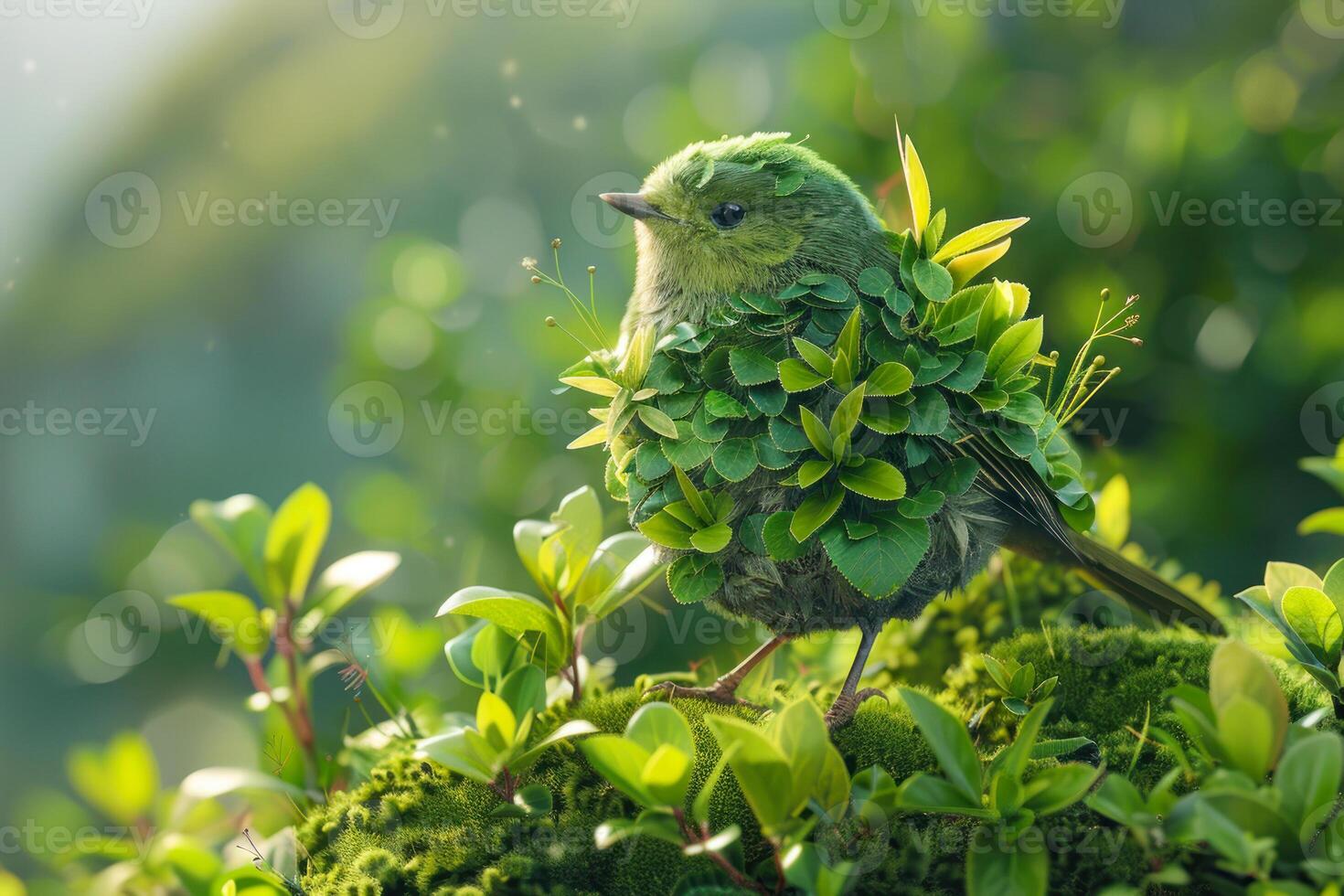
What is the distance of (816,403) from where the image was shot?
2.85 ft

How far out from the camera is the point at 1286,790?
24.4 inches

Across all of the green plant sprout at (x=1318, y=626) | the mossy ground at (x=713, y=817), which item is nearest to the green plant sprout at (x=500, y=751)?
the mossy ground at (x=713, y=817)

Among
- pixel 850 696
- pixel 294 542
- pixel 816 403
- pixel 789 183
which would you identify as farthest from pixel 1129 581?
pixel 294 542

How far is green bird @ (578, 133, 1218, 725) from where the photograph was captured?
32.6 inches

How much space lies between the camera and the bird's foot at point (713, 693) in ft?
3.26

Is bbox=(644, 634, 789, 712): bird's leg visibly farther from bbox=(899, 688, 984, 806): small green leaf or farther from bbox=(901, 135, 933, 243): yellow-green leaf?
bbox=(901, 135, 933, 243): yellow-green leaf

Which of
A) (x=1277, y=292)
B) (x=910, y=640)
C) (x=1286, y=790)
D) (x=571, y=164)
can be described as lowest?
(x=910, y=640)

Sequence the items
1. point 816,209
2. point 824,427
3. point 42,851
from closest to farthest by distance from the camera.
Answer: point 824,427, point 816,209, point 42,851

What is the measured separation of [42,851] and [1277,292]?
2232mm

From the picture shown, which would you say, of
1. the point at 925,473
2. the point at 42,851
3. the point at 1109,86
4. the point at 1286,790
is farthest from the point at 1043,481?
the point at 42,851

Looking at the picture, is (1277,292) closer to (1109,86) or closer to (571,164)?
(1109,86)

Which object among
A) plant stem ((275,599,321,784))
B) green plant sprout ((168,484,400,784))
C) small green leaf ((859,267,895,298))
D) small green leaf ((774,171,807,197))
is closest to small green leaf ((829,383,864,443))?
small green leaf ((859,267,895,298))

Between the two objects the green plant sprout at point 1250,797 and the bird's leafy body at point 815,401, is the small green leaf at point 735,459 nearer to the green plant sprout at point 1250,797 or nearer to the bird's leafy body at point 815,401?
the bird's leafy body at point 815,401

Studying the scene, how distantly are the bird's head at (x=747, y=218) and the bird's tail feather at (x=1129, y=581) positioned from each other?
0.38m
